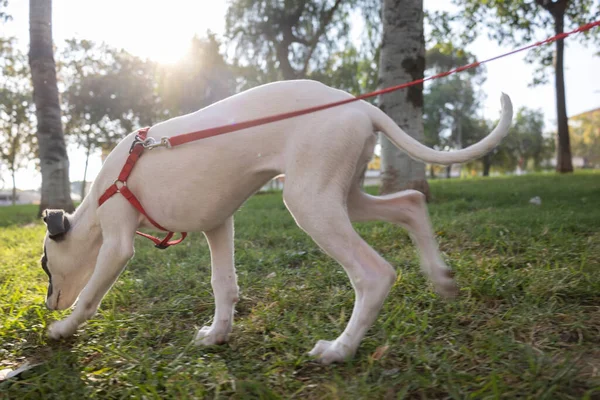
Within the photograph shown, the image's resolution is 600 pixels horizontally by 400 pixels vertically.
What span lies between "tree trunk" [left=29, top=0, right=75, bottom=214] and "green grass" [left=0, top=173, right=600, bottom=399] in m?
5.03

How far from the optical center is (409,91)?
6.81 meters

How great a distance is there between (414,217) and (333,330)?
2.69 ft

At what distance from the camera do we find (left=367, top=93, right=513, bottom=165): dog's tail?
221 centimetres

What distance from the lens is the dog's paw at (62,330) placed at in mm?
2547

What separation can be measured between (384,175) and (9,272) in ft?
16.6

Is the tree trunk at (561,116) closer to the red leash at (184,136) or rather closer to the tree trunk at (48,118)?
the red leash at (184,136)

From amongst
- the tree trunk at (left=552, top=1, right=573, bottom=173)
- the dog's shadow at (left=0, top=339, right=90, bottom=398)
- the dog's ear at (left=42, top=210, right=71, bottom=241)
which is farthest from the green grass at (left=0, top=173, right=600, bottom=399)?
the tree trunk at (left=552, top=1, right=573, bottom=173)

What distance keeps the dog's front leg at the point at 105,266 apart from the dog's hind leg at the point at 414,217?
1.31m

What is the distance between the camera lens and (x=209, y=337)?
2.53 metres

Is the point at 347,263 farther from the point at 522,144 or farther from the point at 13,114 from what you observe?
the point at 522,144

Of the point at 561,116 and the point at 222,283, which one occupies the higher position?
the point at 561,116

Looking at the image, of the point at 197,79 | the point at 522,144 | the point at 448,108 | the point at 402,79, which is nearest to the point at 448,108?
the point at 448,108

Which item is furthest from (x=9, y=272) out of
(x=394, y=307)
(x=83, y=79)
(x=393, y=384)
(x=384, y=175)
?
(x=83, y=79)

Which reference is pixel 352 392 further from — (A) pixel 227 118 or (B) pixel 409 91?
(B) pixel 409 91
